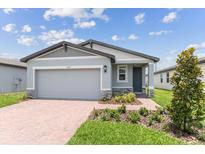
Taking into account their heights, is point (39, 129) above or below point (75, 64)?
below

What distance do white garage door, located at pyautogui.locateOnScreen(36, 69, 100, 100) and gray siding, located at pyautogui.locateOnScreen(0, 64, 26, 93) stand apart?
666 centimetres

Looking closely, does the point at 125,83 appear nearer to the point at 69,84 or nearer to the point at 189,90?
the point at 69,84

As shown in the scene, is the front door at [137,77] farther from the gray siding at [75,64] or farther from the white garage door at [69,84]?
the white garage door at [69,84]

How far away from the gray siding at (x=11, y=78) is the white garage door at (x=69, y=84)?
666 centimetres

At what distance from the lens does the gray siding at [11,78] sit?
57.1 feet

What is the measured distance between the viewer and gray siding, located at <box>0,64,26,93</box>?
57.1ft

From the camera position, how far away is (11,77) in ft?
61.1

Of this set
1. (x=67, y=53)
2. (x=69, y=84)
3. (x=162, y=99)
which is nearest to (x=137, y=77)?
(x=162, y=99)

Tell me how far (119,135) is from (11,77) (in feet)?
57.7

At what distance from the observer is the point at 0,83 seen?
1702 cm

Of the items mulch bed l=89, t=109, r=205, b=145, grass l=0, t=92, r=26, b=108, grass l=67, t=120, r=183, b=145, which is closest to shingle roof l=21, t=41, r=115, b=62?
grass l=0, t=92, r=26, b=108

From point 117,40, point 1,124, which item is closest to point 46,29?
point 117,40

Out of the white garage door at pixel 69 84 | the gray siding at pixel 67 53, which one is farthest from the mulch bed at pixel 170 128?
the gray siding at pixel 67 53

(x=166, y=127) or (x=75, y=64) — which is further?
(x=75, y=64)
